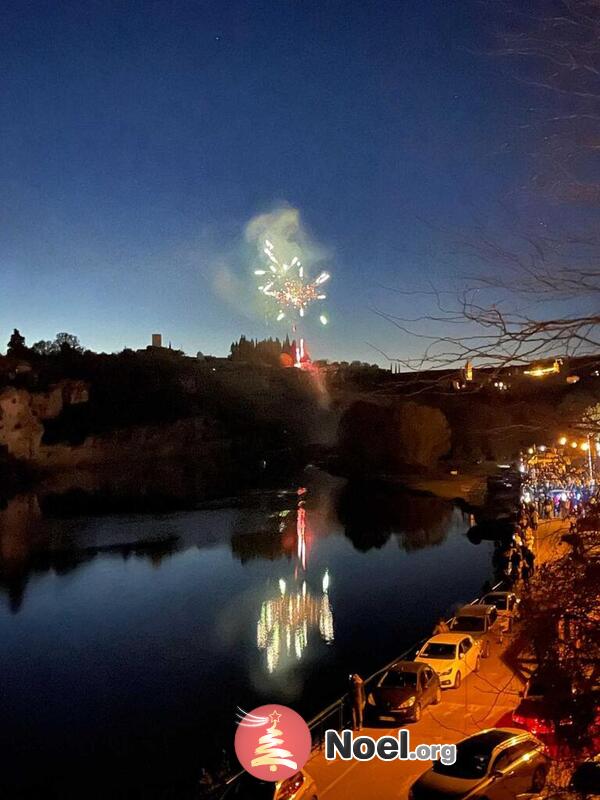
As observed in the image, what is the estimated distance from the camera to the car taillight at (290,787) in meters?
6.25

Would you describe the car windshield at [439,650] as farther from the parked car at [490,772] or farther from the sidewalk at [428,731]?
the parked car at [490,772]

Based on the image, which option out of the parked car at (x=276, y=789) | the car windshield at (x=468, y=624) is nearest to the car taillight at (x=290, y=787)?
the parked car at (x=276, y=789)

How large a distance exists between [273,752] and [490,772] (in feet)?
5.96

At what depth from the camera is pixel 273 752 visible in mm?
6258

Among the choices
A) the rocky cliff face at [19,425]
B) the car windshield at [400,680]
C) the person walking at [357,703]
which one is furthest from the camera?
the rocky cliff face at [19,425]

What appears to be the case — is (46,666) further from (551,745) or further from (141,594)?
(551,745)

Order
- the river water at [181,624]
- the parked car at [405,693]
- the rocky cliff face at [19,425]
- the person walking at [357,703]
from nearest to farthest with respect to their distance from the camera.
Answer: the parked car at [405,693]
the person walking at [357,703]
the river water at [181,624]
the rocky cliff face at [19,425]

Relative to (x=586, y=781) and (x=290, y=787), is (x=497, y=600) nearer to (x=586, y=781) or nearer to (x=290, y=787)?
(x=290, y=787)

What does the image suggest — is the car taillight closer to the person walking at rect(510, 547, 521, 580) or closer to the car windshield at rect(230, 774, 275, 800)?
the car windshield at rect(230, 774, 275, 800)

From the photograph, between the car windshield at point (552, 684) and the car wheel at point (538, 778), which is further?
the car wheel at point (538, 778)

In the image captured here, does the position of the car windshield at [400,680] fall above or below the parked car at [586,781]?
below

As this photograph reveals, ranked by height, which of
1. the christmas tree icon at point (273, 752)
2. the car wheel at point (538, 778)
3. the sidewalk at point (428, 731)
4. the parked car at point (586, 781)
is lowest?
the sidewalk at point (428, 731)

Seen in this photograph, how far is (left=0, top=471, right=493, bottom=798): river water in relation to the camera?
12.2 meters

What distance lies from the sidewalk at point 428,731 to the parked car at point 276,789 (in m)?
0.34
